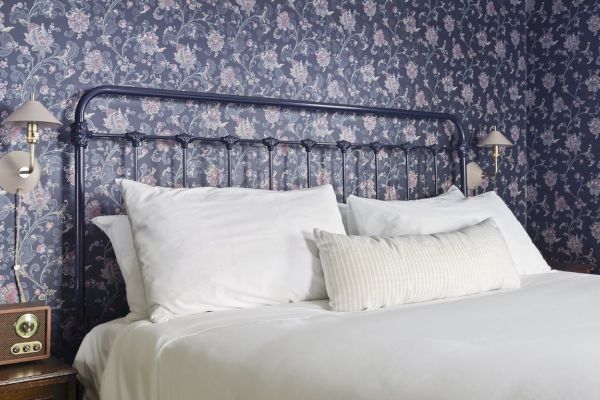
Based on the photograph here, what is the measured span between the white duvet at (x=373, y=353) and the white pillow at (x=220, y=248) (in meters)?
0.08

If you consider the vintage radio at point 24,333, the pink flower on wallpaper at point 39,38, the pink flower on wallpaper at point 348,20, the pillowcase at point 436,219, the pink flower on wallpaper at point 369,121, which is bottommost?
the vintage radio at point 24,333

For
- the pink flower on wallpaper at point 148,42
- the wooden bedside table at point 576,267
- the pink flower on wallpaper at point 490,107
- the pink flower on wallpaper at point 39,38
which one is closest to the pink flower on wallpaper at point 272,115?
the pink flower on wallpaper at point 148,42

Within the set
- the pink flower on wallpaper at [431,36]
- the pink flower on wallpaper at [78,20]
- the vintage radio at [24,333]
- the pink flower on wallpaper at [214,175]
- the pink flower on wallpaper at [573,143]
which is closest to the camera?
the vintage radio at [24,333]

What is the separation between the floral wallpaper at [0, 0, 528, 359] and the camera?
85.7 inches

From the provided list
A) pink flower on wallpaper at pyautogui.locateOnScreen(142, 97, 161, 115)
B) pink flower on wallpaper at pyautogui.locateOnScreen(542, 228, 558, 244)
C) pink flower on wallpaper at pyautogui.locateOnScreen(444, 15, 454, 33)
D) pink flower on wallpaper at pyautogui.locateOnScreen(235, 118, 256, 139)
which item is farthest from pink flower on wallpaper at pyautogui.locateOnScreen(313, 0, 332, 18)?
pink flower on wallpaper at pyautogui.locateOnScreen(542, 228, 558, 244)

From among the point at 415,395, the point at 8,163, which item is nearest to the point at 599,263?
the point at 415,395

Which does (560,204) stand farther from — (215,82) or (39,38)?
(39,38)

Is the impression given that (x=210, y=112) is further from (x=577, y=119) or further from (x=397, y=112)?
(x=577, y=119)

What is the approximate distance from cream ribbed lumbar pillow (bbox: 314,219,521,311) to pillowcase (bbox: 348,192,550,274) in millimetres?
185

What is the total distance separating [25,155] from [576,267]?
2.72 meters

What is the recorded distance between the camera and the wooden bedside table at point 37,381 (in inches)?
67.8

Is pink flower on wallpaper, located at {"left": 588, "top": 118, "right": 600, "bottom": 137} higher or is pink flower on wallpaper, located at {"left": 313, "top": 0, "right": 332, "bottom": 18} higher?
pink flower on wallpaper, located at {"left": 313, "top": 0, "right": 332, "bottom": 18}

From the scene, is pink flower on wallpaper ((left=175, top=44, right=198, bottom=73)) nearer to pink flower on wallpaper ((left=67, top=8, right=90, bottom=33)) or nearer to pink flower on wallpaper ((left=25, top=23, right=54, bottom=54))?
pink flower on wallpaper ((left=67, top=8, right=90, bottom=33))

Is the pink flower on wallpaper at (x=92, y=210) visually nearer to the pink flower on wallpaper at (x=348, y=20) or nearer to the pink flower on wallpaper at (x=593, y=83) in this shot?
the pink flower on wallpaper at (x=348, y=20)
